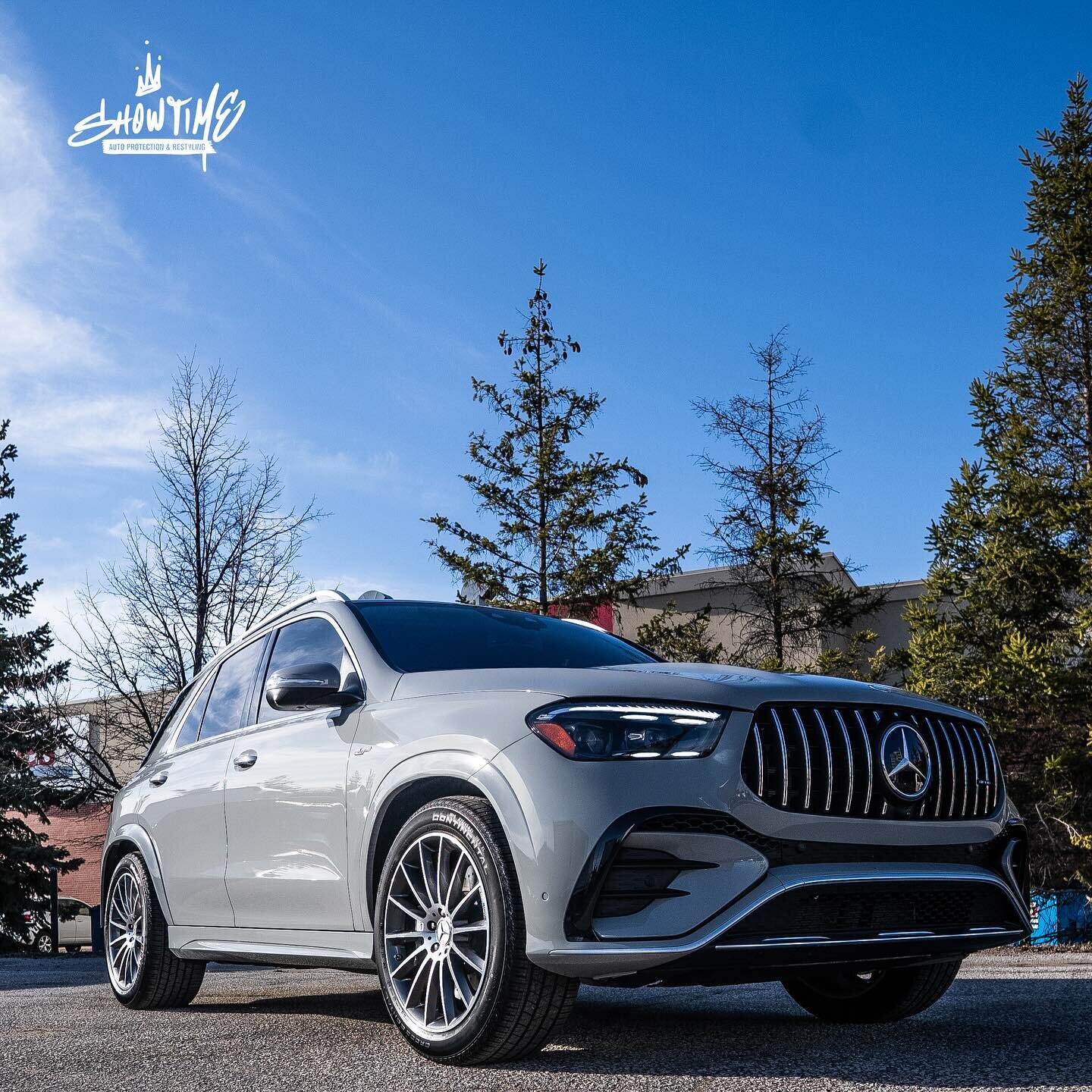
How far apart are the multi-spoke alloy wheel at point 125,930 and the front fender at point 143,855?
13 centimetres

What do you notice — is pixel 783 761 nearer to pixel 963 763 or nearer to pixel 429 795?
pixel 963 763

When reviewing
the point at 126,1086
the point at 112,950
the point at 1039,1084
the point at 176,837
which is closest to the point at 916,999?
the point at 1039,1084

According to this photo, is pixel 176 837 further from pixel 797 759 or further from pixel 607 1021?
pixel 797 759

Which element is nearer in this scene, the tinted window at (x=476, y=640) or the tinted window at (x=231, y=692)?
the tinted window at (x=476, y=640)

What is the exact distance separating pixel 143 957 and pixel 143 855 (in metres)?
0.52

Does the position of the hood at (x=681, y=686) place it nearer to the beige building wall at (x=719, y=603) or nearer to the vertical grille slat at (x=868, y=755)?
the vertical grille slat at (x=868, y=755)

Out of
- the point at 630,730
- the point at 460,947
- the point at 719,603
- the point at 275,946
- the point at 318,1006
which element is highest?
the point at 719,603

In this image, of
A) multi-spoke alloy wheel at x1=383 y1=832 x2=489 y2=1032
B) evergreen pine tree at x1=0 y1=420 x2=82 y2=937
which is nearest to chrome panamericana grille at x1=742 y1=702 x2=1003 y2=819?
multi-spoke alloy wheel at x1=383 y1=832 x2=489 y2=1032

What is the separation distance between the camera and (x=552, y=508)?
2873 centimetres

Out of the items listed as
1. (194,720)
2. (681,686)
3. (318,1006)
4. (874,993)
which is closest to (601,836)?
(681,686)

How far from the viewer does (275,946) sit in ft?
17.3

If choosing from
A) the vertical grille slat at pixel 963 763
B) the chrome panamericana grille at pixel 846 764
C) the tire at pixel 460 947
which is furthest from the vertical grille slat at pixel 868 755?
the tire at pixel 460 947

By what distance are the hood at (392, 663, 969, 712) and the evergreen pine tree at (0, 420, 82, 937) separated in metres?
19.8

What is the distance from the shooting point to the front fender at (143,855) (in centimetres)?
632
